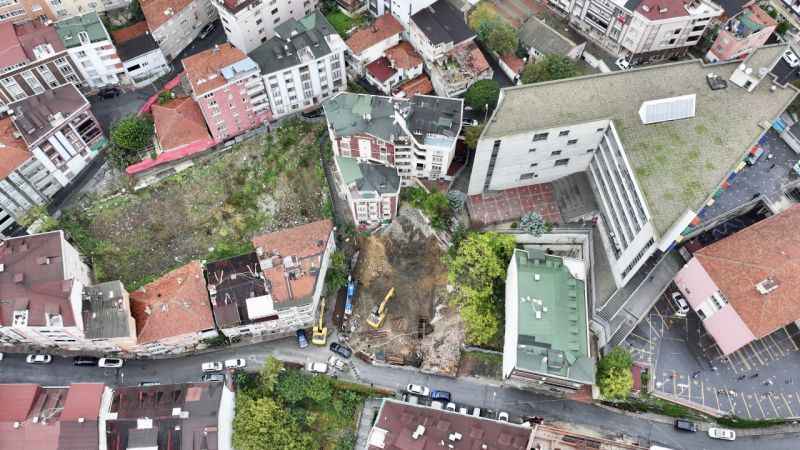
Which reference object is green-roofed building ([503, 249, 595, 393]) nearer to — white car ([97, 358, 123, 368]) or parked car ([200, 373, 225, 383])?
parked car ([200, 373, 225, 383])

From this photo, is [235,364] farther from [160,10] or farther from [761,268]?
[761,268]

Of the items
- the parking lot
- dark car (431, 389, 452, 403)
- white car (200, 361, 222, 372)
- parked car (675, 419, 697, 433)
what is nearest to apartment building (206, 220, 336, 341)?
white car (200, 361, 222, 372)

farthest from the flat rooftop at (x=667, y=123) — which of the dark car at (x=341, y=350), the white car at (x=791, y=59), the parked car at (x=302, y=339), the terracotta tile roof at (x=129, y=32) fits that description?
the terracotta tile roof at (x=129, y=32)

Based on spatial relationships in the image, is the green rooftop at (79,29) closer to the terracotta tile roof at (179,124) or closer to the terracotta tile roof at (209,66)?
the terracotta tile roof at (179,124)

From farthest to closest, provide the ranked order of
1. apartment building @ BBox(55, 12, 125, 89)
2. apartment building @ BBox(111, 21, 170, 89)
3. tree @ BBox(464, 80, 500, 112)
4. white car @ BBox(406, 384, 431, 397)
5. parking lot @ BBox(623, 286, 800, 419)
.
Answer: apartment building @ BBox(111, 21, 170, 89) → apartment building @ BBox(55, 12, 125, 89) → tree @ BBox(464, 80, 500, 112) → white car @ BBox(406, 384, 431, 397) → parking lot @ BBox(623, 286, 800, 419)

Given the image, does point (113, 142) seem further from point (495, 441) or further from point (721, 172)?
point (721, 172)

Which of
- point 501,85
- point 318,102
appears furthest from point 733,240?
point 318,102
